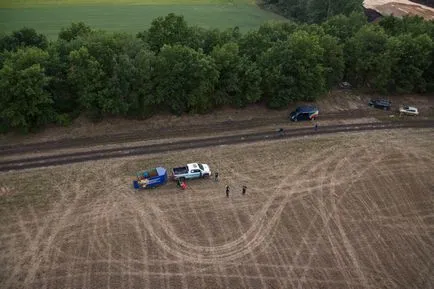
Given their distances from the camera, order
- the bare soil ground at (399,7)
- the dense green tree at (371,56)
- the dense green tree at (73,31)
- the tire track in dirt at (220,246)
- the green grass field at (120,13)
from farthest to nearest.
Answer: the bare soil ground at (399,7), the green grass field at (120,13), the dense green tree at (371,56), the dense green tree at (73,31), the tire track in dirt at (220,246)

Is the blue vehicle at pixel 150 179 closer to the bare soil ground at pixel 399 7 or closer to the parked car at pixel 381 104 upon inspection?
the parked car at pixel 381 104

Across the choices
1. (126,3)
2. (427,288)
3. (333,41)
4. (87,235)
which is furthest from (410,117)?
(126,3)

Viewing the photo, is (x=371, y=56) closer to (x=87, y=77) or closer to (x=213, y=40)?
(x=213, y=40)

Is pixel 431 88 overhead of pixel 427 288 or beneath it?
overhead

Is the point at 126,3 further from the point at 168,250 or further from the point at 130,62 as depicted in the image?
the point at 168,250

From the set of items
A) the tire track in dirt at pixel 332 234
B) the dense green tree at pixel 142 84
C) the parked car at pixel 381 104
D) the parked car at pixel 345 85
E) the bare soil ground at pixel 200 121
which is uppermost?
the dense green tree at pixel 142 84

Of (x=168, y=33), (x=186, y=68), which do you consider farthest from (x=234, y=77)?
(x=168, y=33)

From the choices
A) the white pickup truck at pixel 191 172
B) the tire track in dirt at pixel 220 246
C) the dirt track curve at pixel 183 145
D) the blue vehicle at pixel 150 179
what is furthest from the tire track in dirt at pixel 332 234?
the blue vehicle at pixel 150 179
